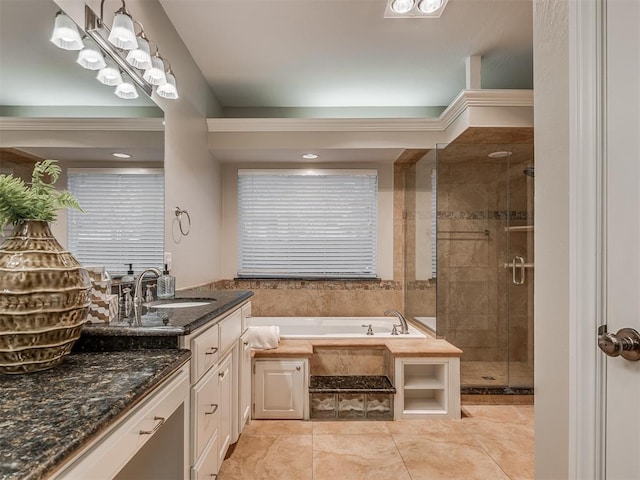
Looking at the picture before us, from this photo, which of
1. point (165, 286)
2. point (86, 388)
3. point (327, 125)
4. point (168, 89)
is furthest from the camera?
point (327, 125)

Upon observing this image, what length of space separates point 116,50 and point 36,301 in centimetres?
140

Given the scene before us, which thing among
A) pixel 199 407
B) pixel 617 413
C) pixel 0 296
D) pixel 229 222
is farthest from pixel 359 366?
pixel 0 296

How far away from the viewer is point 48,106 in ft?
4.79

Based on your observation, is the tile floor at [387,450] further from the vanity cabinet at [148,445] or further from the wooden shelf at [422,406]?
the vanity cabinet at [148,445]

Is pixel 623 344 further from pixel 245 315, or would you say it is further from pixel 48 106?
pixel 245 315

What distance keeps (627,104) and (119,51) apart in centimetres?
208

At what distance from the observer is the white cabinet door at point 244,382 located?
2374 mm

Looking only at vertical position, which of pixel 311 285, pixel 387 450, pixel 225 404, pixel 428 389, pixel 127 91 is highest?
pixel 127 91

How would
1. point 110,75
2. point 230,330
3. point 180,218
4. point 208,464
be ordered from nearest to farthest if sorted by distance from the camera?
point 208,464
point 110,75
point 230,330
point 180,218

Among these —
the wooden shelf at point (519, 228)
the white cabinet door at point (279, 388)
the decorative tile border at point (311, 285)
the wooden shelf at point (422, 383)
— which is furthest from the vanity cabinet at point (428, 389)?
the wooden shelf at point (519, 228)

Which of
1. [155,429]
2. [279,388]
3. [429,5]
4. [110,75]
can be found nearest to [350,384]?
[279,388]

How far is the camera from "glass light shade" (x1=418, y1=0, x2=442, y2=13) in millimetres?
2312

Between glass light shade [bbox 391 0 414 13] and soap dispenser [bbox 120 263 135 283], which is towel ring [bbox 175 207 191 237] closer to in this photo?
soap dispenser [bbox 120 263 135 283]

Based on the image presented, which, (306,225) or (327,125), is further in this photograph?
(306,225)
